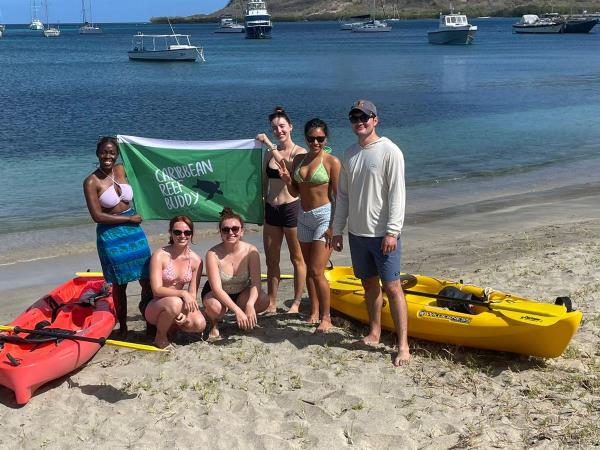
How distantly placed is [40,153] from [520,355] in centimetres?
1768

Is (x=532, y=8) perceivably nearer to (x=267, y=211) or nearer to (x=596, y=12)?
(x=596, y=12)

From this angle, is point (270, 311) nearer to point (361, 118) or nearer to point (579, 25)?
point (361, 118)

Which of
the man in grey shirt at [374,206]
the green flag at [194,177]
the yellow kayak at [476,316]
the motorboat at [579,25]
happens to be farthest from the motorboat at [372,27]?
the man in grey shirt at [374,206]

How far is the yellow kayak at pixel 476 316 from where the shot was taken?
556 centimetres

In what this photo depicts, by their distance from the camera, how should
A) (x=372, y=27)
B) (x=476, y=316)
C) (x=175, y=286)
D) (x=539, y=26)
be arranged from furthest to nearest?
(x=372, y=27), (x=539, y=26), (x=175, y=286), (x=476, y=316)

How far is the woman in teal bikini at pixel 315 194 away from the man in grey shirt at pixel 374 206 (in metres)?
0.32

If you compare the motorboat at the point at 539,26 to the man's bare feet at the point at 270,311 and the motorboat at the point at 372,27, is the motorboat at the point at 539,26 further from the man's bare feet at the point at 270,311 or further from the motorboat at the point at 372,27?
the man's bare feet at the point at 270,311

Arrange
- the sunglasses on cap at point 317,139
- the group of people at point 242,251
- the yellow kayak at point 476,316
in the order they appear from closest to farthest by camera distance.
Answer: the yellow kayak at point 476,316 < the group of people at point 242,251 < the sunglasses on cap at point 317,139

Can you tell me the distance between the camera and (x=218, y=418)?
5.12 m

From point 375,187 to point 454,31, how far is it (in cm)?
8350

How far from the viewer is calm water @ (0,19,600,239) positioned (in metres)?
17.0

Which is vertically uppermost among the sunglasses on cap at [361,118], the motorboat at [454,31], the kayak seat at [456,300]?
the motorboat at [454,31]

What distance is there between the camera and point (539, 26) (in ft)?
358

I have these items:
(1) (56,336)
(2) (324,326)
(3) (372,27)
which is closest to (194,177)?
(2) (324,326)
